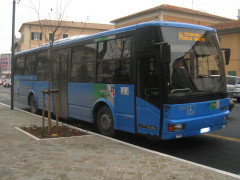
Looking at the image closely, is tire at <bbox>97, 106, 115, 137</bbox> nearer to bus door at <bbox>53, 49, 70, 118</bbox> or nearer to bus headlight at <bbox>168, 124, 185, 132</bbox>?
bus headlight at <bbox>168, 124, 185, 132</bbox>

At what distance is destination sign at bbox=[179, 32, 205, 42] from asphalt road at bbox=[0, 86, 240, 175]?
8.19ft

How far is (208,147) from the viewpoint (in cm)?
651

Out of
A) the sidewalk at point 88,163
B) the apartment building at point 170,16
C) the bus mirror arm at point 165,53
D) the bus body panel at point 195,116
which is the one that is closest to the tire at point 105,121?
the sidewalk at point 88,163

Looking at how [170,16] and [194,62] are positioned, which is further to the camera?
[170,16]

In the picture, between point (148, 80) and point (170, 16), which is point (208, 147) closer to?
point (148, 80)

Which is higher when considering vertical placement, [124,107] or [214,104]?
[214,104]

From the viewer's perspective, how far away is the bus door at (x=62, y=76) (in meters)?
9.45

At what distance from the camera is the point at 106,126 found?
7516 millimetres

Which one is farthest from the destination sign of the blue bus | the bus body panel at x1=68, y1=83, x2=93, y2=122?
the bus body panel at x1=68, y1=83, x2=93, y2=122

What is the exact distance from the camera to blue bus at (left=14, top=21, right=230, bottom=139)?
572 centimetres

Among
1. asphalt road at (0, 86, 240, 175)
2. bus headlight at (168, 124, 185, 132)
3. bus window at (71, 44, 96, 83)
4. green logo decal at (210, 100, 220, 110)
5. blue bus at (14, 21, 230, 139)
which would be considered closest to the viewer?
asphalt road at (0, 86, 240, 175)

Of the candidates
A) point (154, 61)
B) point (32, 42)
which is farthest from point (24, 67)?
point (32, 42)

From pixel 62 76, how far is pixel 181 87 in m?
5.07

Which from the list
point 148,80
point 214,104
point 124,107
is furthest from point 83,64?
point 214,104
